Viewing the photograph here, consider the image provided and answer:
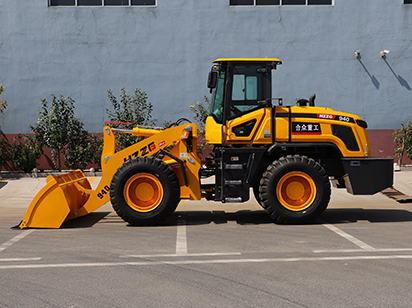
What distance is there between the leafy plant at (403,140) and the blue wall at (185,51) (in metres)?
0.92

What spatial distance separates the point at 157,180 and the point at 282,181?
93.5 inches

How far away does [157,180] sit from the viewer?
9047 millimetres

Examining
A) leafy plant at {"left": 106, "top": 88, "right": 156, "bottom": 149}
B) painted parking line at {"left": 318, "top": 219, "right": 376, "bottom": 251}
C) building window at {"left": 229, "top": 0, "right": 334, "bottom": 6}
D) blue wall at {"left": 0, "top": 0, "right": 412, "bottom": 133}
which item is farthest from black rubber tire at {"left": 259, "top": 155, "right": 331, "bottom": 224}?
building window at {"left": 229, "top": 0, "right": 334, "bottom": 6}

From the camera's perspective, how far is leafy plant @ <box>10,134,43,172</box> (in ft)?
59.2

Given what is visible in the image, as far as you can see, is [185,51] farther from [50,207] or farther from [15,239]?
[15,239]

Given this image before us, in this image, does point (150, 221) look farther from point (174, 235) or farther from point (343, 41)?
point (343, 41)

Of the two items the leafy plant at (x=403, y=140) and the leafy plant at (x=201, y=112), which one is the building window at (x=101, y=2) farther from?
the leafy plant at (x=403, y=140)

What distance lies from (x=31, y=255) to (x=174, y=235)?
2406mm

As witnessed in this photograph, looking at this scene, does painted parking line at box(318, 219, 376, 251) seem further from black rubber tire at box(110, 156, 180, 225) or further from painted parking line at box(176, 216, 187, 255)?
black rubber tire at box(110, 156, 180, 225)

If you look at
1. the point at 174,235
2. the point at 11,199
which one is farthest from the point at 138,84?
the point at 174,235

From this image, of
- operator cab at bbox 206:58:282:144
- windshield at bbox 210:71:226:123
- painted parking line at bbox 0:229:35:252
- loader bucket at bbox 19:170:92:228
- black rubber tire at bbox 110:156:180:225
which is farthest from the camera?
windshield at bbox 210:71:226:123

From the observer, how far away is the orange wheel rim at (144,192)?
9.05 meters

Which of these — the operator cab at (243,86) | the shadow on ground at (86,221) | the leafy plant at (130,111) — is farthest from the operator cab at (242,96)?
the leafy plant at (130,111)

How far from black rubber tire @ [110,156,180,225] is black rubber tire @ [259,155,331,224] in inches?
67.1
